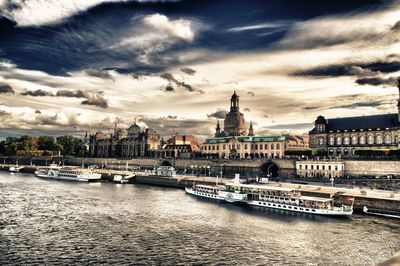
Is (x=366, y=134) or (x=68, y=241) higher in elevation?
Result: (x=366, y=134)

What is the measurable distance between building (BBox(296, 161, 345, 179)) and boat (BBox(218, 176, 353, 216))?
29.7m

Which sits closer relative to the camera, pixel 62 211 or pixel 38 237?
pixel 38 237

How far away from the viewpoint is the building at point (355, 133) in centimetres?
9538

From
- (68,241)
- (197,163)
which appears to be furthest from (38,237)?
(197,163)

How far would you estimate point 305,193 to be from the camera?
65375 mm

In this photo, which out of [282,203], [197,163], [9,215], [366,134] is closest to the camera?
[9,215]

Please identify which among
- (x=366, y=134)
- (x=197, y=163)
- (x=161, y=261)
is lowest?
(x=161, y=261)

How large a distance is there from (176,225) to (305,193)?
3012 cm

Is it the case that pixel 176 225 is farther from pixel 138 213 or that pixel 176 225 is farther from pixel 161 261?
pixel 161 261

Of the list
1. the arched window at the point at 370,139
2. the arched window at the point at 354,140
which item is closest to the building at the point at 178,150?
the arched window at the point at 354,140

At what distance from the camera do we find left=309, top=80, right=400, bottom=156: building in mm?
95375

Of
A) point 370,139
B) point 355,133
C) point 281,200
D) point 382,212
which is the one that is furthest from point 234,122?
point 382,212

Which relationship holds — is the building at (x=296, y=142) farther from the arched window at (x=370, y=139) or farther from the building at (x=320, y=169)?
the building at (x=320, y=169)

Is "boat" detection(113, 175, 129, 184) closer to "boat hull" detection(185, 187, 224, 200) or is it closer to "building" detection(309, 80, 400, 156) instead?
"boat hull" detection(185, 187, 224, 200)
